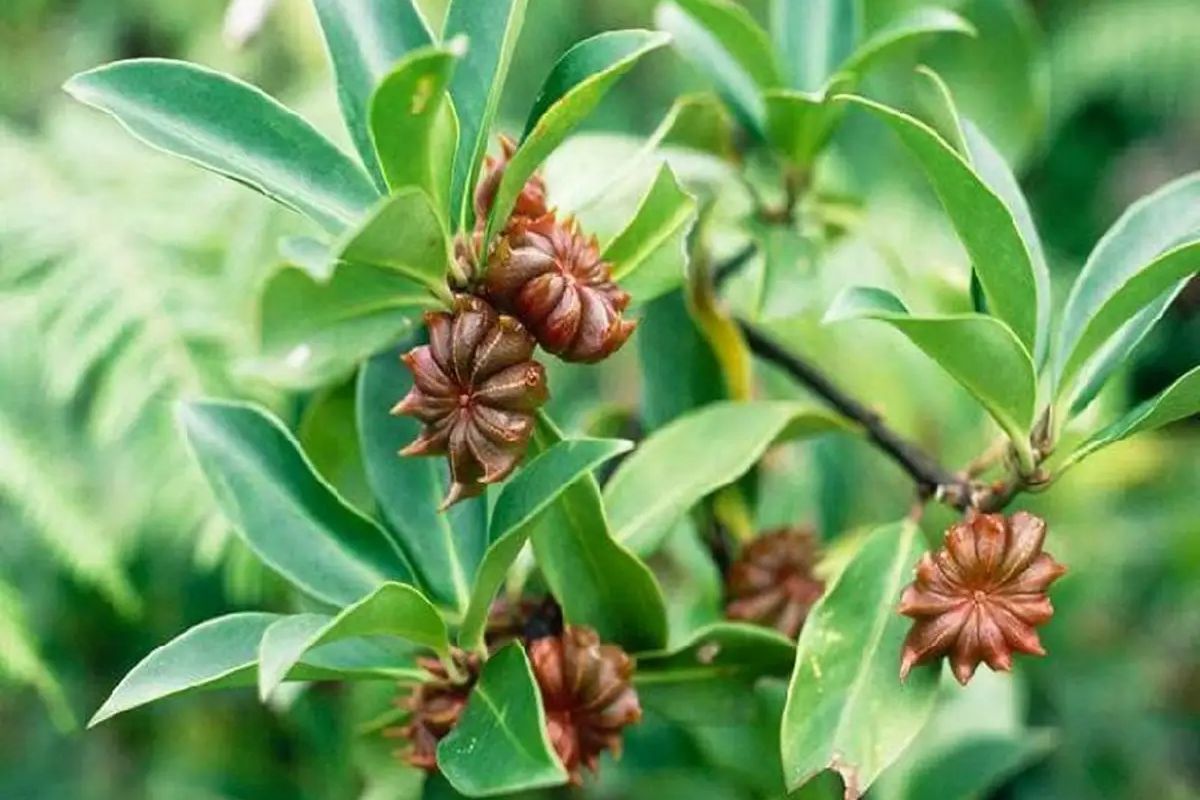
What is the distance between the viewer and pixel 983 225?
0.50 metres

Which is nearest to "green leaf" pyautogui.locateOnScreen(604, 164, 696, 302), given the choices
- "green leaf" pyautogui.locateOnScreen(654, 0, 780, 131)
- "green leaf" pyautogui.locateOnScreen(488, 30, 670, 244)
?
"green leaf" pyautogui.locateOnScreen(488, 30, 670, 244)

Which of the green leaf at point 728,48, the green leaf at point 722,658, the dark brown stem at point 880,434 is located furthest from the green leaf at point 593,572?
the green leaf at point 728,48

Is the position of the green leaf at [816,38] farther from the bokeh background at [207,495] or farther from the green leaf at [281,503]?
the green leaf at [281,503]

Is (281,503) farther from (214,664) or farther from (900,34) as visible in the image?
(900,34)

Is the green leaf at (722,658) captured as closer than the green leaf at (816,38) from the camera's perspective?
Yes

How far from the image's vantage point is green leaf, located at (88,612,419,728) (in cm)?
46

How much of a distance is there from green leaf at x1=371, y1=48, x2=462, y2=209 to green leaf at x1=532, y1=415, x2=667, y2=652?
11 centimetres

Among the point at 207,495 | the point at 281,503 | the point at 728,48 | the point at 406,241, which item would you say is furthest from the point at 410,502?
the point at 207,495

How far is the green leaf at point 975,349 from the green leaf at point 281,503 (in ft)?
0.66

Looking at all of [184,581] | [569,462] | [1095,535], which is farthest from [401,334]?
[1095,535]

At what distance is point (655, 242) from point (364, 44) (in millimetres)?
121

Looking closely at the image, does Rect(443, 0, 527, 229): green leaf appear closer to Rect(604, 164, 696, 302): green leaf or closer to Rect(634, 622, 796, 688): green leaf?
Rect(604, 164, 696, 302): green leaf

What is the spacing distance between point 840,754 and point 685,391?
0.24 meters

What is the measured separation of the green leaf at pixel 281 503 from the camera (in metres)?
0.55
